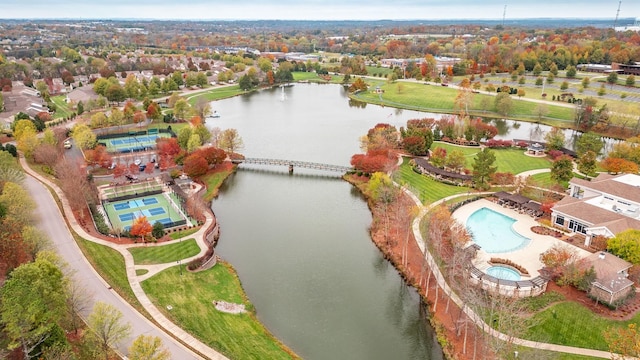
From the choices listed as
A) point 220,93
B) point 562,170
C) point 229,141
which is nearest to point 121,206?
point 229,141

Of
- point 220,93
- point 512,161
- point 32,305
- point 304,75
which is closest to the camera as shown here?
point 32,305

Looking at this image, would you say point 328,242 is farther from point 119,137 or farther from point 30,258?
point 119,137

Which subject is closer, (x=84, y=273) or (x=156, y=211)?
(x=84, y=273)

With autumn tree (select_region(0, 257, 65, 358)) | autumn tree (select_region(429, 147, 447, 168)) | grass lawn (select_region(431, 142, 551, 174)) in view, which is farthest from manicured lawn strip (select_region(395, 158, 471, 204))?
autumn tree (select_region(0, 257, 65, 358))

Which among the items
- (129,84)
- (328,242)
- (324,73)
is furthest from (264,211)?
(324,73)

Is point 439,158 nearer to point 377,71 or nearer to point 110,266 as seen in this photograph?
point 110,266

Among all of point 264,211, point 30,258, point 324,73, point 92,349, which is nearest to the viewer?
point 92,349

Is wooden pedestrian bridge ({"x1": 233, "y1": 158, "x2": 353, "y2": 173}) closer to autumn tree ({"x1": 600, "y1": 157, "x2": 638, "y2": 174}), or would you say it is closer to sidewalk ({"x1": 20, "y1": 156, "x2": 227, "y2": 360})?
sidewalk ({"x1": 20, "y1": 156, "x2": 227, "y2": 360})

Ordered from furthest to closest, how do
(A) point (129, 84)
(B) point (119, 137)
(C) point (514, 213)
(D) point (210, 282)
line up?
(A) point (129, 84) < (B) point (119, 137) < (C) point (514, 213) < (D) point (210, 282)
